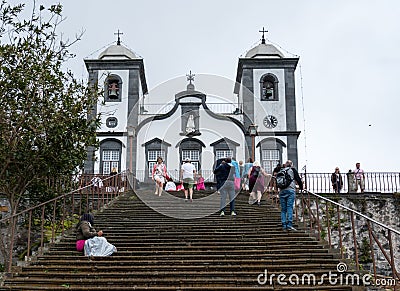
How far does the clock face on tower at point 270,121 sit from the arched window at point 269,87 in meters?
1.20

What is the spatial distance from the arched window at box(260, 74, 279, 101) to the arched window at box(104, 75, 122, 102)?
7.52 m

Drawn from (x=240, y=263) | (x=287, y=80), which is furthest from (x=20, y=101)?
(x=287, y=80)

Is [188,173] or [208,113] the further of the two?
[208,113]

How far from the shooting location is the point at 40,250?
430 inches


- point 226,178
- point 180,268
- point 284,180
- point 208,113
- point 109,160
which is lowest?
point 180,268

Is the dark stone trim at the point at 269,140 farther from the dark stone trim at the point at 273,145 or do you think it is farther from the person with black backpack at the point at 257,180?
the person with black backpack at the point at 257,180

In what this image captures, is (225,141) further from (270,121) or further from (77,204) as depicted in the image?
(77,204)

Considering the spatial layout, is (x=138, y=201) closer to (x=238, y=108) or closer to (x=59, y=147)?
(x=59, y=147)

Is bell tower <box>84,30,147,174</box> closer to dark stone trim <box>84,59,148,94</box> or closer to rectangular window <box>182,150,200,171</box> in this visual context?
dark stone trim <box>84,59,148,94</box>

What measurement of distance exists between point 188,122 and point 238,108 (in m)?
2.73

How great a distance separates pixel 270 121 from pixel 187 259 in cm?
2044

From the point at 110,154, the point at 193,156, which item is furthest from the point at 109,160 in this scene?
the point at 193,156

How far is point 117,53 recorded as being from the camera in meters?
32.2

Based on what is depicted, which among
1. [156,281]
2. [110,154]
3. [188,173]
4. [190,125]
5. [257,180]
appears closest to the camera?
[156,281]
